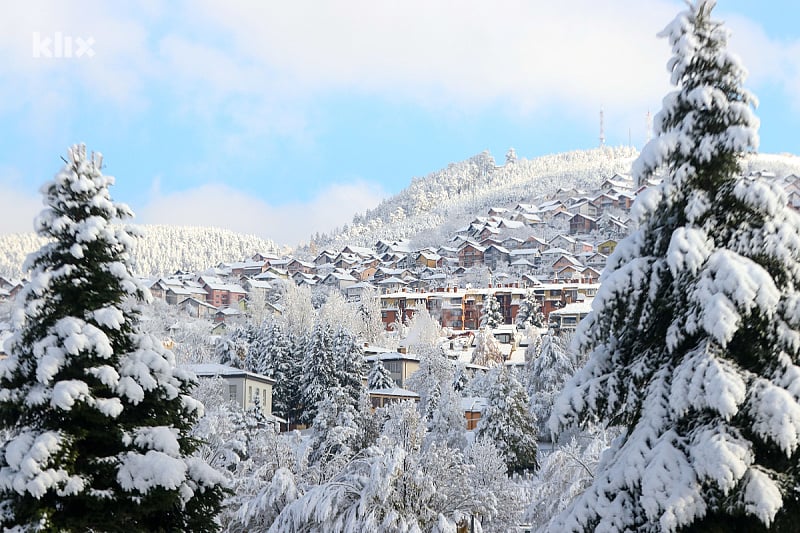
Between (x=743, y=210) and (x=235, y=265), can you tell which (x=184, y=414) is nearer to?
(x=743, y=210)

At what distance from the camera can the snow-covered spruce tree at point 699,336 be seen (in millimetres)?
7234

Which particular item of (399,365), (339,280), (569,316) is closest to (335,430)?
(399,365)

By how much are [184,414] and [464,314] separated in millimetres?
82196

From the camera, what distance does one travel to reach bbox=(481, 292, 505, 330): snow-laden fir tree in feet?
281

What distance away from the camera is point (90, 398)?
1112 centimetres

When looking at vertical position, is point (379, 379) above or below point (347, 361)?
below

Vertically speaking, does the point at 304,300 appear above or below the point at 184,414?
above

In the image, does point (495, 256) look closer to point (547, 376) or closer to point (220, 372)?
point (547, 376)

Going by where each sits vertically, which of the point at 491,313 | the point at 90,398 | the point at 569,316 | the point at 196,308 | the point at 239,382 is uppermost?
the point at 196,308

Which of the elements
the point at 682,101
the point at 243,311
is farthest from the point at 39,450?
the point at 243,311

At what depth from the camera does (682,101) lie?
8469 mm

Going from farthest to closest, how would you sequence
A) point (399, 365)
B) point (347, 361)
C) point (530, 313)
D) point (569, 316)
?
point (530, 313) < point (569, 316) < point (399, 365) < point (347, 361)

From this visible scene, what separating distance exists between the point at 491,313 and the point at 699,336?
3132 inches

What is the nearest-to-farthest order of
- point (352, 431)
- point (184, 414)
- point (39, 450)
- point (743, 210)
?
1. point (743, 210)
2. point (39, 450)
3. point (184, 414)
4. point (352, 431)
